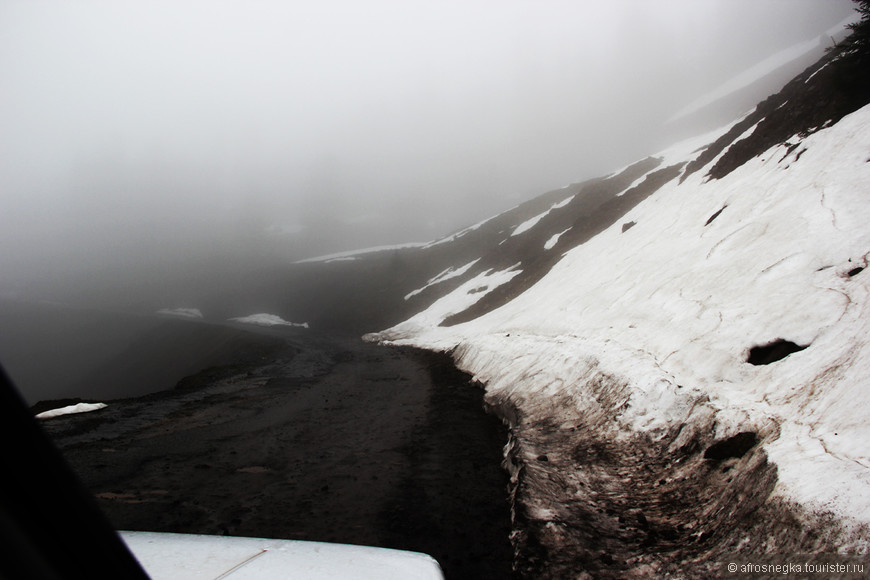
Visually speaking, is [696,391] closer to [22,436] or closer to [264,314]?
[22,436]

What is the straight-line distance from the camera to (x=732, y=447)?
6.59 m

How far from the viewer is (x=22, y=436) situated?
130 centimetres

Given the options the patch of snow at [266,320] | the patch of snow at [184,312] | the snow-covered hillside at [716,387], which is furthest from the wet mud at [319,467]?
the patch of snow at [184,312]

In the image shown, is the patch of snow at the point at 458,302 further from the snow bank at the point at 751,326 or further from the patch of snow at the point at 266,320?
the patch of snow at the point at 266,320

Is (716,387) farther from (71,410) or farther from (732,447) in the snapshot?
(71,410)

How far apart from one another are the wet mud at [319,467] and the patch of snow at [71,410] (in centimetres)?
80

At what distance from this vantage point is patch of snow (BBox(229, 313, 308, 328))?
9964cm

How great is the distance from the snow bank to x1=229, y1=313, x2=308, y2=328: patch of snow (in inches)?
3356

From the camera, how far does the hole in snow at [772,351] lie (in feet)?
25.6

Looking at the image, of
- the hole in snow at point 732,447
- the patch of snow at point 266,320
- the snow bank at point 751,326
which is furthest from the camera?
the patch of snow at point 266,320

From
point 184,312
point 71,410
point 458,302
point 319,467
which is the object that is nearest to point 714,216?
point 319,467

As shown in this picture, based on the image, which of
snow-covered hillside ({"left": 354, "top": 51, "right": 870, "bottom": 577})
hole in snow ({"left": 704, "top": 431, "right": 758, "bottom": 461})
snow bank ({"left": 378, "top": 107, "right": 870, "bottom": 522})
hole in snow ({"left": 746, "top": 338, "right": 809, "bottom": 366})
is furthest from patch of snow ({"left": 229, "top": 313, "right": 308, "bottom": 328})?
hole in snow ({"left": 704, "top": 431, "right": 758, "bottom": 461})

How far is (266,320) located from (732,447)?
116 metres

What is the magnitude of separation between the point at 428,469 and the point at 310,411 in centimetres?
893
